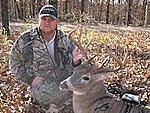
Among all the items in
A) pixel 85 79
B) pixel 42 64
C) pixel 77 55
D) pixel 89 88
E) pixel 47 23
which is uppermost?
pixel 47 23

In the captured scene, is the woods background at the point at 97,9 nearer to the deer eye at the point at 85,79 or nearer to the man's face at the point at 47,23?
the man's face at the point at 47,23

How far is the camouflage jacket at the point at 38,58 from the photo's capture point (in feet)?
17.4

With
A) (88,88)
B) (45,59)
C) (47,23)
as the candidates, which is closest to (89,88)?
(88,88)

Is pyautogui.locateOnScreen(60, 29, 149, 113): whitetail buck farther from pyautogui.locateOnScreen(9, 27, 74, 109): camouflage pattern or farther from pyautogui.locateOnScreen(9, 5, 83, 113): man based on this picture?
pyautogui.locateOnScreen(9, 27, 74, 109): camouflage pattern

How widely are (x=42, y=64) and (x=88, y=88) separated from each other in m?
0.77

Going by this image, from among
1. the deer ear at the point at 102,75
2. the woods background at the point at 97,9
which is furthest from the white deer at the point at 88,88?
the woods background at the point at 97,9

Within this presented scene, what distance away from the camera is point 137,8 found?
39312mm

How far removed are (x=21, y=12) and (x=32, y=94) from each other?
28.9 meters

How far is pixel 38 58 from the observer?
213 inches

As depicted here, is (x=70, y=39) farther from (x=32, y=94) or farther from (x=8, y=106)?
(x=8, y=106)

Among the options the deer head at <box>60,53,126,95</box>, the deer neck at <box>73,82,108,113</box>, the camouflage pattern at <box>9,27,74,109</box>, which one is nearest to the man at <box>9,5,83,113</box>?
the camouflage pattern at <box>9,27,74,109</box>

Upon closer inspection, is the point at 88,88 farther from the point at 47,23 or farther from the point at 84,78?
the point at 47,23

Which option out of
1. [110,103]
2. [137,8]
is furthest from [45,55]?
[137,8]

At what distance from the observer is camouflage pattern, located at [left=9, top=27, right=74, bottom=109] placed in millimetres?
5301
